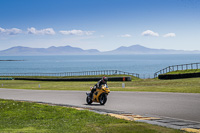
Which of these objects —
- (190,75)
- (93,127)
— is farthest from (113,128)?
(190,75)

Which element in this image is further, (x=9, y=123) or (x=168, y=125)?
(x=9, y=123)

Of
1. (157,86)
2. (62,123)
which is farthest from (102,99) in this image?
(157,86)

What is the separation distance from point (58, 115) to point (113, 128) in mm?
3638

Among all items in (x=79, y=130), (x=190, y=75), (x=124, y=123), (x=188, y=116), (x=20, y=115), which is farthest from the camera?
(x=190, y=75)

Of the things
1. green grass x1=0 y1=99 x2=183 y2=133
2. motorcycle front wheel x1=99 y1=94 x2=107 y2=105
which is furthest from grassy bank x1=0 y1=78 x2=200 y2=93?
green grass x1=0 y1=99 x2=183 y2=133

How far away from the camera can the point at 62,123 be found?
32.4 feet

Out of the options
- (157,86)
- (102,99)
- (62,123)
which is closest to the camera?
(62,123)

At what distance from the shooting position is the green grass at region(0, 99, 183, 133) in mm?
8484

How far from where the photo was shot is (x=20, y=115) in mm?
12008

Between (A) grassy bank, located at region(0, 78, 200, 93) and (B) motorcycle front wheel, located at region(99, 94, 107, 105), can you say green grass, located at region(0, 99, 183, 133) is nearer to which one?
(B) motorcycle front wheel, located at region(99, 94, 107, 105)

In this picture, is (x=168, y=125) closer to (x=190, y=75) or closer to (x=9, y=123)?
(x=9, y=123)

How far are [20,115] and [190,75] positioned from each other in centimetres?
3166

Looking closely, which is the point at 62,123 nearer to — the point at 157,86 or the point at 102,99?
the point at 102,99

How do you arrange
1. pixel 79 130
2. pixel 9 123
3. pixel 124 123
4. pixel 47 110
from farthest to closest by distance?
1. pixel 47 110
2. pixel 9 123
3. pixel 124 123
4. pixel 79 130
